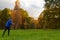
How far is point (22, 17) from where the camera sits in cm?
8375

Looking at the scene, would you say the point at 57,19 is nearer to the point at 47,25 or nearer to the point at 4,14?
the point at 47,25

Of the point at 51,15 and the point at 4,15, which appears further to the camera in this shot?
the point at 4,15

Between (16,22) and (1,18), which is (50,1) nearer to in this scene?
(16,22)

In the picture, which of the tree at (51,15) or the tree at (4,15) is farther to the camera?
the tree at (4,15)

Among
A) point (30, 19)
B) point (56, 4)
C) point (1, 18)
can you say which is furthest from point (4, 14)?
point (56, 4)

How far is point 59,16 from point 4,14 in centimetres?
2711

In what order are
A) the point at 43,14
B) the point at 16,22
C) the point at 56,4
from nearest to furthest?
Result: the point at 56,4 → the point at 43,14 → the point at 16,22

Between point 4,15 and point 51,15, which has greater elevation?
point 4,15

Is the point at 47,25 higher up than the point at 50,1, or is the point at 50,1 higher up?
the point at 50,1

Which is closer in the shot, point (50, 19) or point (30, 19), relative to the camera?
point (50, 19)

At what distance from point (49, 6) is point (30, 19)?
24909mm

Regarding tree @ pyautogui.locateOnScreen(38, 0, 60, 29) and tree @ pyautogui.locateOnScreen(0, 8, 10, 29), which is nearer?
tree @ pyautogui.locateOnScreen(38, 0, 60, 29)

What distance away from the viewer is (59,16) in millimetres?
60000

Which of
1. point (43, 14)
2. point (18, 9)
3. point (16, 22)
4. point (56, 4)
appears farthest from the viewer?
point (18, 9)
